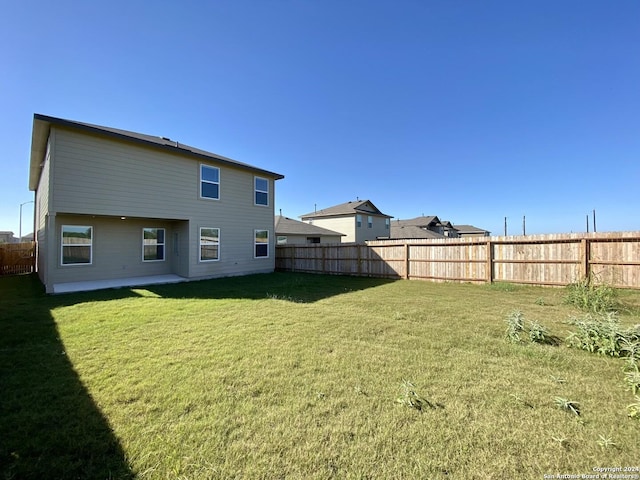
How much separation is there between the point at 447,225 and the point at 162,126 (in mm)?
42293

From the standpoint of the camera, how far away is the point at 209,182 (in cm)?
1198

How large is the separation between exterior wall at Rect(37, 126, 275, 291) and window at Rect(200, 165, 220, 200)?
0.19m

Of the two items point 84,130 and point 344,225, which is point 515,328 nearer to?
point 84,130

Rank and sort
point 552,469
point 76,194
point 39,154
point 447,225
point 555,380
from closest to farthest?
1. point 552,469
2. point 555,380
3. point 76,194
4. point 39,154
5. point 447,225

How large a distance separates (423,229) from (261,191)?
29881 mm

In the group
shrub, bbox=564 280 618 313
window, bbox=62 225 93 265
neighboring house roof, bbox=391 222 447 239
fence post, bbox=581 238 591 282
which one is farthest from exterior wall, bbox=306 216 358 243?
window, bbox=62 225 93 265

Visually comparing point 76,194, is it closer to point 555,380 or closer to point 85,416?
point 85,416

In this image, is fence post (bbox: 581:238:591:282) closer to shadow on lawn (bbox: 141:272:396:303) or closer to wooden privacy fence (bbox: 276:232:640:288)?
wooden privacy fence (bbox: 276:232:640:288)

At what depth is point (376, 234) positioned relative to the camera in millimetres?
32375

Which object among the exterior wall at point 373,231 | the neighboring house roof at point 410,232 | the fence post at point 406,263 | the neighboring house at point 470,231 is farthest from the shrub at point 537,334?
the neighboring house at point 470,231

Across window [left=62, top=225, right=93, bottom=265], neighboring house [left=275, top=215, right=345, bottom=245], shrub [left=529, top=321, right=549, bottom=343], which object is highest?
neighboring house [left=275, top=215, right=345, bottom=245]

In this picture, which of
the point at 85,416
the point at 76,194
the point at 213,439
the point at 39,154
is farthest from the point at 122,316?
the point at 39,154

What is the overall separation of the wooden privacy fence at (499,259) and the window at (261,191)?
11.6 feet

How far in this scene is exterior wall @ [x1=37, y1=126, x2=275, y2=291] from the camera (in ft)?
28.1
